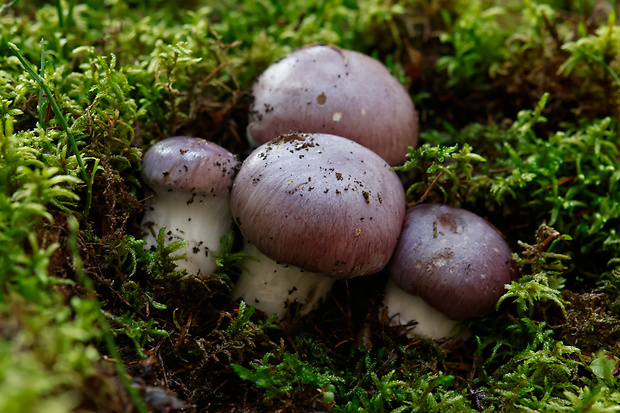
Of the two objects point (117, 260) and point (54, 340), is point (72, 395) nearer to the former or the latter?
point (54, 340)

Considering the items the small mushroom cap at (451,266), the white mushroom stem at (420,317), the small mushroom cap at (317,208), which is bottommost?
the white mushroom stem at (420,317)

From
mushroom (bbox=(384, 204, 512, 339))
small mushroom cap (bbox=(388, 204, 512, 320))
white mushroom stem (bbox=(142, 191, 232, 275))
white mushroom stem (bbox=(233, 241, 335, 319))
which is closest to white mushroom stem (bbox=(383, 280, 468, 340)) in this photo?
mushroom (bbox=(384, 204, 512, 339))

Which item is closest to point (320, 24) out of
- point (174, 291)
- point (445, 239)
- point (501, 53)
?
point (501, 53)

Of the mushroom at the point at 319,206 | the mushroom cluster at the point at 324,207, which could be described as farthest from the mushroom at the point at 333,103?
the mushroom at the point at 319,206

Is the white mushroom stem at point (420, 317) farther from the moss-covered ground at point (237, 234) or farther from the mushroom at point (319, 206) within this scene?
the mushroom at point (319, 206)

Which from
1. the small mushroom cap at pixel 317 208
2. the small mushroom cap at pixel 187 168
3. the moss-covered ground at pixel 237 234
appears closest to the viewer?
the moss-covered ground at pixel 237 234

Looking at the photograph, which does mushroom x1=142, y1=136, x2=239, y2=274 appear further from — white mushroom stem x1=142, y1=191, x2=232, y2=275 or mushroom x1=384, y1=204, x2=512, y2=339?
mushroom x1=384, y1=204, x2=512, y2=339
